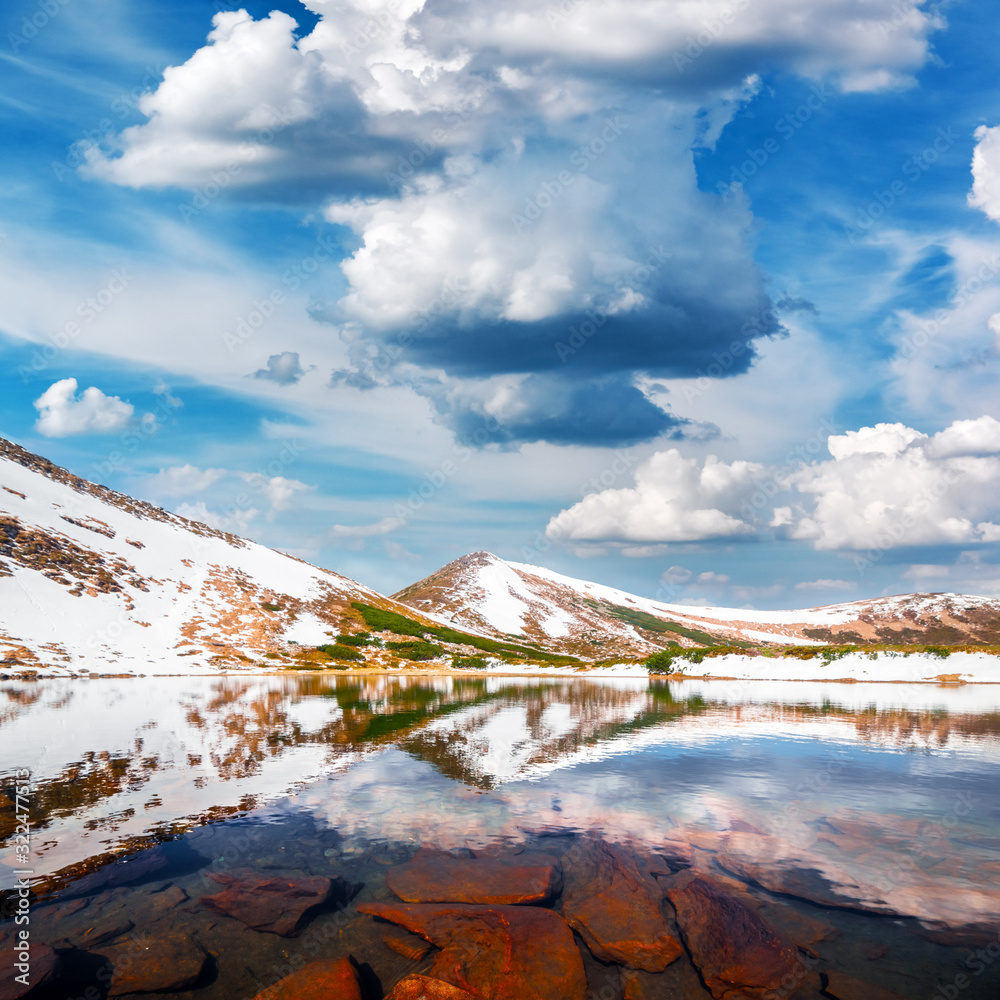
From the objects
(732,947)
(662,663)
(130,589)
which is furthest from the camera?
(662,663)

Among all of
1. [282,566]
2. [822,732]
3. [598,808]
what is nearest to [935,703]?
[822,732]

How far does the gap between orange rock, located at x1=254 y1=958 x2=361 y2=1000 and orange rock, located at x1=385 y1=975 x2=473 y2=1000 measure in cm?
64

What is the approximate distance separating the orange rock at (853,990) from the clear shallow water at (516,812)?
352mm

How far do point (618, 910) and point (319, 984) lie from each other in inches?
236

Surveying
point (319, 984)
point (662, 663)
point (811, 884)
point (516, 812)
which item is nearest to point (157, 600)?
point (662, 663)

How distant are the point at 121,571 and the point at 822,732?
4490 inches

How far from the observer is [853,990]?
10258mm

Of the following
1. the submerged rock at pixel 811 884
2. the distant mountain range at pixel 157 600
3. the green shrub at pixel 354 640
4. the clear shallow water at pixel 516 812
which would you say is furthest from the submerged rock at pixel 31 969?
the green shrub at pixel 354 640

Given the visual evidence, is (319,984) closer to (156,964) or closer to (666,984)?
(156,964)

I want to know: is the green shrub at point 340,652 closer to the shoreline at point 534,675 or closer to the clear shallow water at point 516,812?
the shoreline at point 534,675

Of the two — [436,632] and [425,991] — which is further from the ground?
[425,991]

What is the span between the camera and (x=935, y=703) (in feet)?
185

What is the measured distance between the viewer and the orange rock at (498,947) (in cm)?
1030

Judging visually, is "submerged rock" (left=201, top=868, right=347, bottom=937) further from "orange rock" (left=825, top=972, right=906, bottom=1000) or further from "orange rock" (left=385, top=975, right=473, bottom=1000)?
"orange rock" (left=825, top=972, right=906, bottom=1000)
